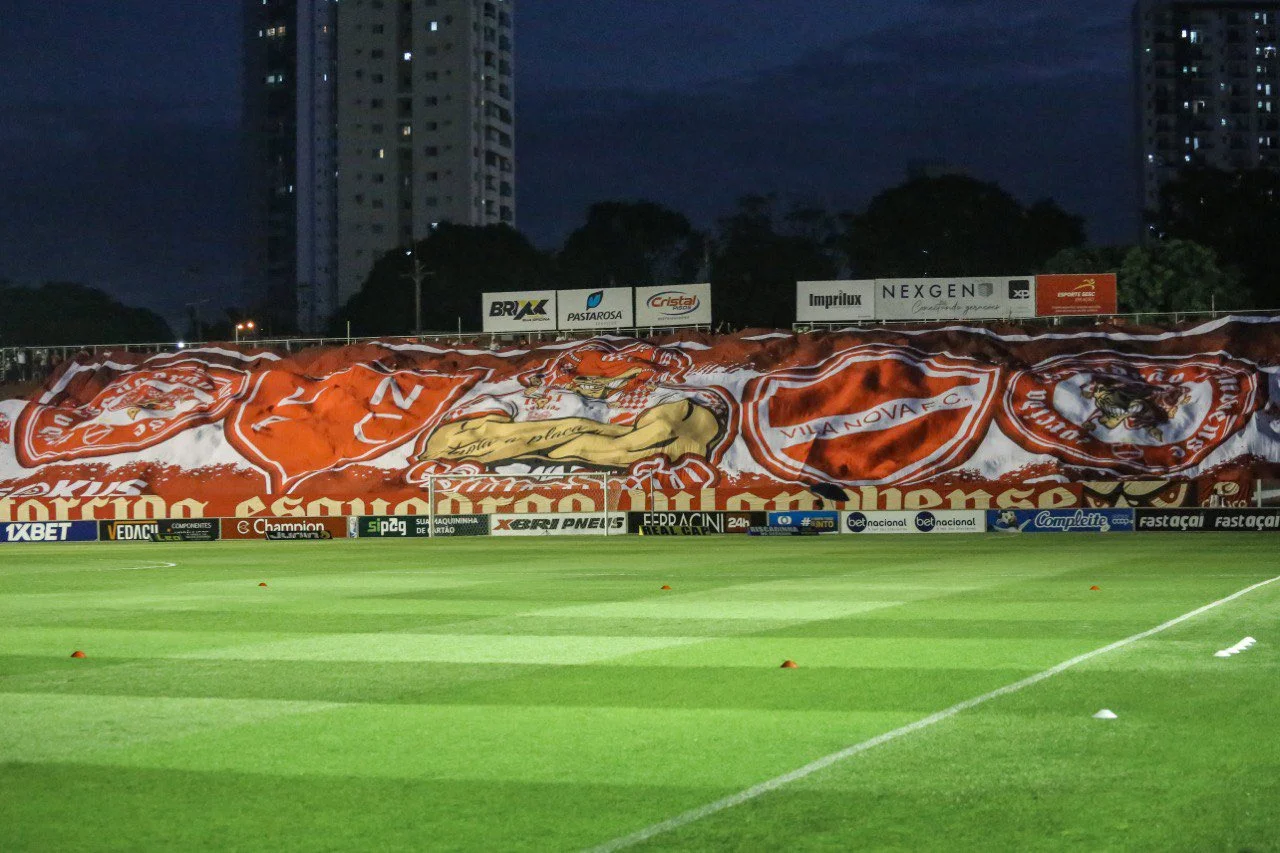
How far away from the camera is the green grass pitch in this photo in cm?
793

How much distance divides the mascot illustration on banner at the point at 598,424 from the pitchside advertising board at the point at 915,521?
899cm

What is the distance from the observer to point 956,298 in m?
67.9

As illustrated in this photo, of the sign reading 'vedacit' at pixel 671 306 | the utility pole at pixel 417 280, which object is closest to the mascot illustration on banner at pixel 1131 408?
the sign reading 'vedacit' at pixel 671 306

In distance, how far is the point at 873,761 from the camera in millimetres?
9445

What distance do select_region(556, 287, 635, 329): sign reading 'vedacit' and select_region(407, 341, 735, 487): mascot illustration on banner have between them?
15.6 feet

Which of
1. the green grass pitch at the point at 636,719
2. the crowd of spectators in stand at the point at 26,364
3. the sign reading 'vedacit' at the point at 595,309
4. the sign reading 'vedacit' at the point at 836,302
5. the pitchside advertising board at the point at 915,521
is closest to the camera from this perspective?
the green grass pitch at the point at 636,719

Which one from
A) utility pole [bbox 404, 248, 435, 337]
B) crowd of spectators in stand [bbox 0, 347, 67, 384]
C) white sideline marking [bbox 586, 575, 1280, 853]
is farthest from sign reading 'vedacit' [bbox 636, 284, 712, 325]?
white sideline marking [bbox 586, 575, 1280, 853]

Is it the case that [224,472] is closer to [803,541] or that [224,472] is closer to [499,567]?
[803,541]

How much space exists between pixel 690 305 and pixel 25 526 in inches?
1176

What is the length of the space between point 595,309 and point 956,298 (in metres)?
16.4

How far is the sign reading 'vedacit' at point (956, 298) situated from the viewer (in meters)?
66.8

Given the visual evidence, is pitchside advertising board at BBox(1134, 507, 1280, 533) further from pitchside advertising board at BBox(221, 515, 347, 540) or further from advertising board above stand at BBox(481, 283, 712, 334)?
pitchside advertising board at BBox(221, 515, 347, 540)

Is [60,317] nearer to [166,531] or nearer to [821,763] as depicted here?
[166,531]

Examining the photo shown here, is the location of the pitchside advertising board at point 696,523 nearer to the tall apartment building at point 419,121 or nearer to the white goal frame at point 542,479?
the white goal frame at point 542,479
